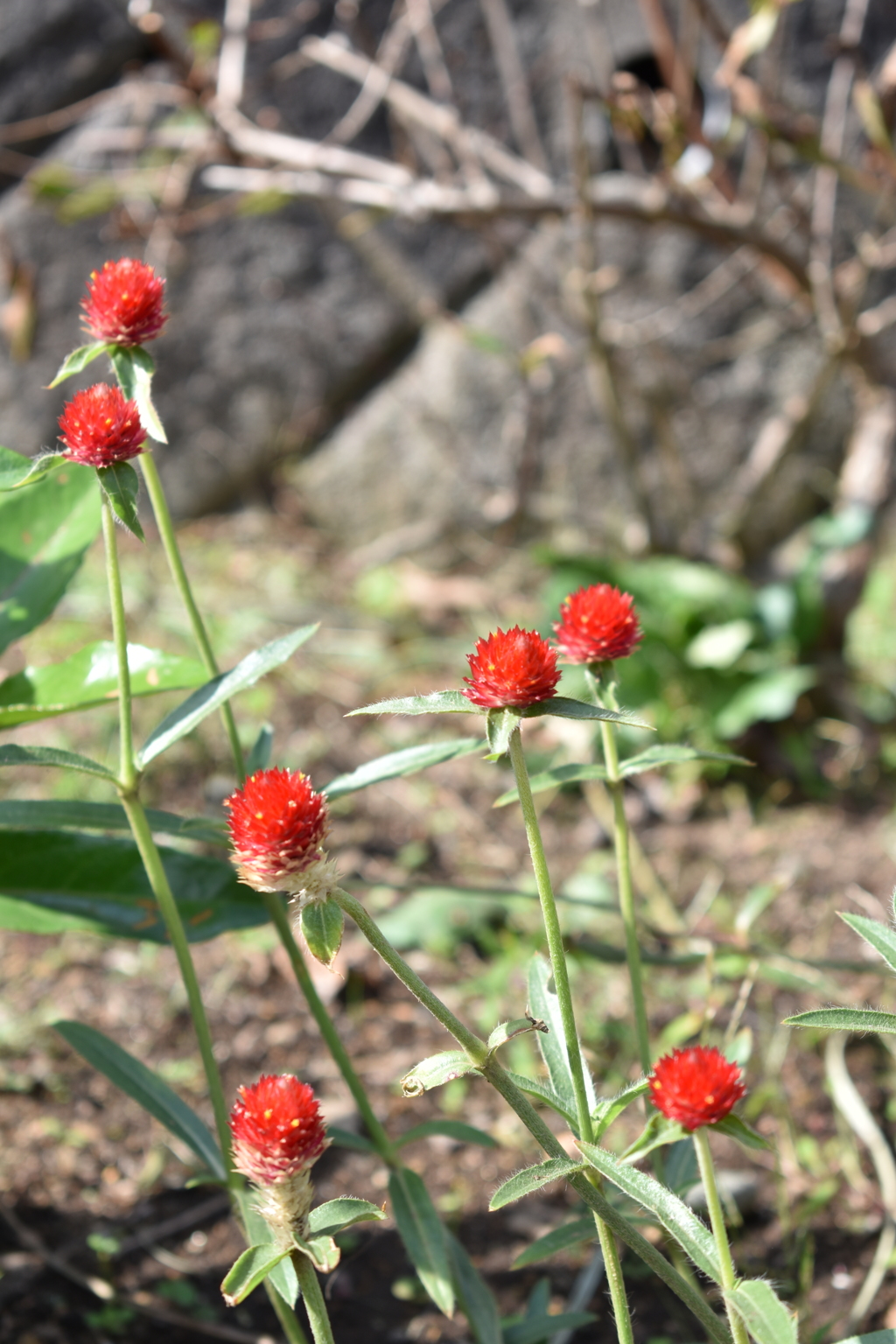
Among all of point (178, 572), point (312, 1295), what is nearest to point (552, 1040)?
point (312, 1295)

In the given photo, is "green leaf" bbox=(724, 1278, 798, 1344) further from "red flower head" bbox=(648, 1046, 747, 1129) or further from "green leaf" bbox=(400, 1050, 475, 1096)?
"green leaf" bbox=(400, 1050, 475, 1096)

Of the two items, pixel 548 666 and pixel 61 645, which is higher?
pixel 61 645

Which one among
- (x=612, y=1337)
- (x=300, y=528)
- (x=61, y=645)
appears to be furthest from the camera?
(x=300, y=528)

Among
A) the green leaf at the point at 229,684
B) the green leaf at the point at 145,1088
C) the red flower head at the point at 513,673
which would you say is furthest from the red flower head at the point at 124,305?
the green leaf at the point at 145,1088

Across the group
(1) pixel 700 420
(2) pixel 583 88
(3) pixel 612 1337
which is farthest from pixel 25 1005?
(1) pixel 700 420

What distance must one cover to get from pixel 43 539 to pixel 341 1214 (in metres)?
0.82

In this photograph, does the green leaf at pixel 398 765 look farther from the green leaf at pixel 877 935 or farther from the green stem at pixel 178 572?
the green leaf at pixel 877 935

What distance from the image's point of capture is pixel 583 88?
2055 millimetres

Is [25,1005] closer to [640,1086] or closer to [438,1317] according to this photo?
[438,1317]

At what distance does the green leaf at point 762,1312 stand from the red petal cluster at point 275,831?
1.27 ft

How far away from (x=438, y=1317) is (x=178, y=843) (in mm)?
1277

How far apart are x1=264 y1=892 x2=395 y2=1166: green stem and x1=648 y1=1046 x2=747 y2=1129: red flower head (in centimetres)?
34

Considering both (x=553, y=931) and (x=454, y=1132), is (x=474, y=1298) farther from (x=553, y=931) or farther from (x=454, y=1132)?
(x=553, y=931)

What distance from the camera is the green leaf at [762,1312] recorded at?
0.67m
